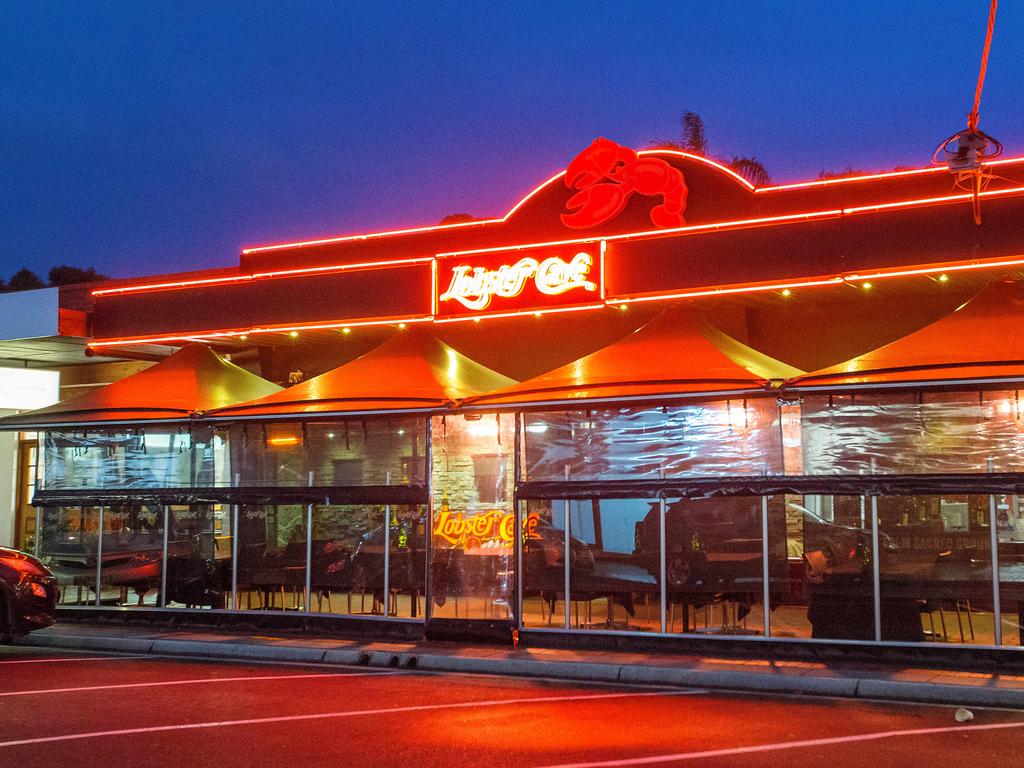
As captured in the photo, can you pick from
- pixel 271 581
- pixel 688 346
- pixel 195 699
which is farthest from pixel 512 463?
pixel 195 699

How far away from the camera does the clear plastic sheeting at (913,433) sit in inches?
487

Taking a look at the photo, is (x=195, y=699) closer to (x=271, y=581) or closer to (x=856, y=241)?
(x=271, y=581)

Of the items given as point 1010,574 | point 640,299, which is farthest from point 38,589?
point 1010,574

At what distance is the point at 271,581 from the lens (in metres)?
15.4

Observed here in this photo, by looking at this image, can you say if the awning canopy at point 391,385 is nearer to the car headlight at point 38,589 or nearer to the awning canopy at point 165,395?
the awning canopy at point 165,395

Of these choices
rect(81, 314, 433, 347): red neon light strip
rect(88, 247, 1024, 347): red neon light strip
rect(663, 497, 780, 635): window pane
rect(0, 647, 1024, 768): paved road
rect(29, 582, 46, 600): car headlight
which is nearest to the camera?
rect(0, 647, 1024, 768): paved road

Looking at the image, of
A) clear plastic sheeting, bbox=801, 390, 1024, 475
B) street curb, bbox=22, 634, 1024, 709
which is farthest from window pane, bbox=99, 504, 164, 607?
clear plastic sheeting, bbox=801, 390, 1024, 475

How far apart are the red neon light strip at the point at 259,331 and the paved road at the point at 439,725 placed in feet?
22.1

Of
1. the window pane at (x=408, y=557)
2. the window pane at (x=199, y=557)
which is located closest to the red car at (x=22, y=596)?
the window pane at (x=199, y=557)

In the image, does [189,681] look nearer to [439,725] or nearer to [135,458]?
[439,725]

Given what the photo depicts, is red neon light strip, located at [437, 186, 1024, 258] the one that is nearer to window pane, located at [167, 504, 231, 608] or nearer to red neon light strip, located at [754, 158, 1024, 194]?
red neon light strip, located at [754, 158, 1024, 194]

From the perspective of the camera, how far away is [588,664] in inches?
470

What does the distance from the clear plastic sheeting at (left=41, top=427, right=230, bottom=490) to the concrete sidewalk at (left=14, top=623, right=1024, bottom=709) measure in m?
2.27

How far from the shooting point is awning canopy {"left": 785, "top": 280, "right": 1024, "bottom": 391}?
11453 mm
